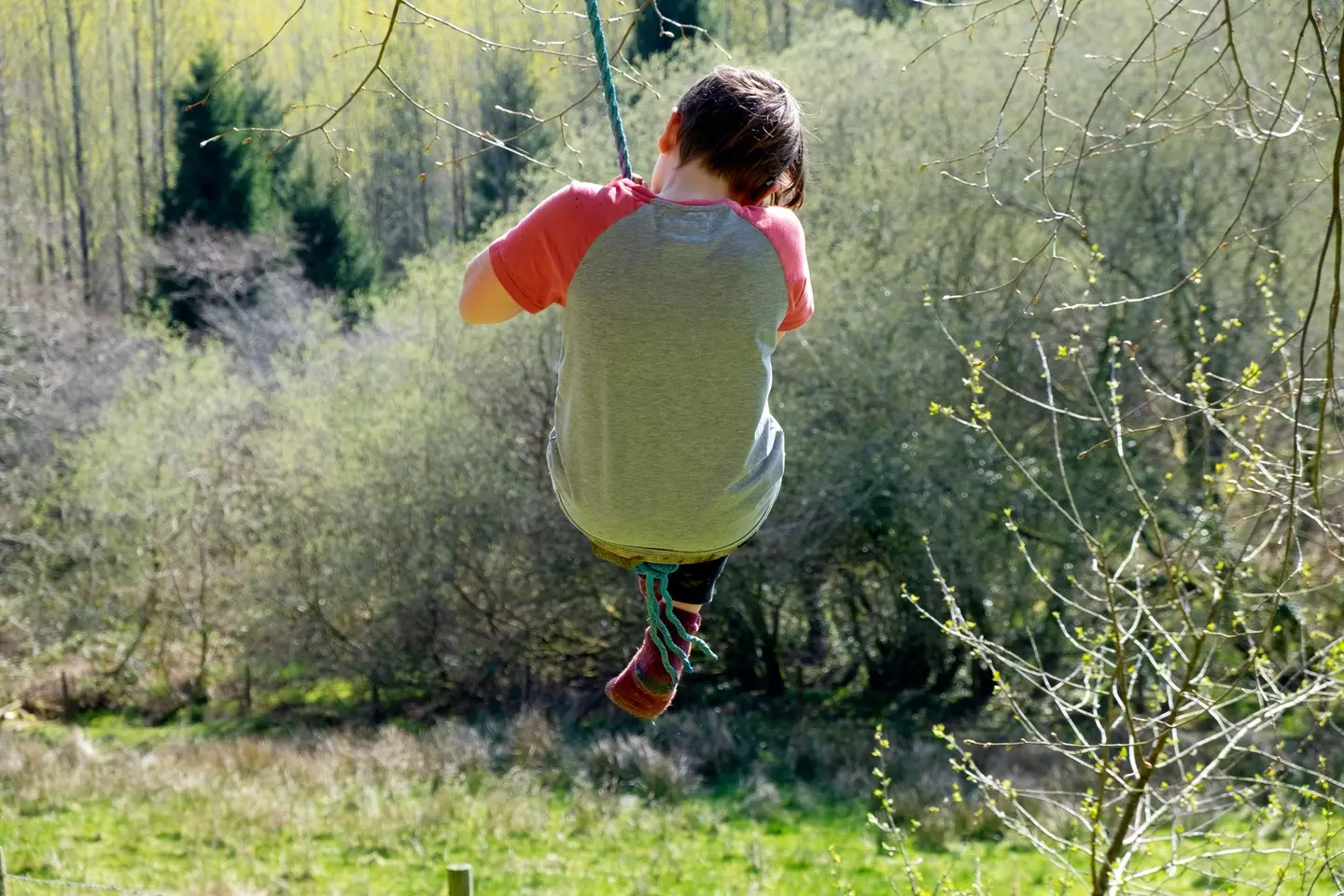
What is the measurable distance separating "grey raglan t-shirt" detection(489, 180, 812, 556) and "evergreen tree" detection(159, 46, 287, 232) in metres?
21.6

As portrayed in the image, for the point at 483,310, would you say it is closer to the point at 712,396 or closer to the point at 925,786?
the point at 712,396

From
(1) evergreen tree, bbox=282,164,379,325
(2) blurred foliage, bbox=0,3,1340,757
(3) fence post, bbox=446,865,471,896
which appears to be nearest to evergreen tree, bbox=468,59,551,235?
(1) evergreen tree, bbox=282,164,379,325

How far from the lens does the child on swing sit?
5.63 feet

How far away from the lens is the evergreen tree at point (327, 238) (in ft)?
74.8

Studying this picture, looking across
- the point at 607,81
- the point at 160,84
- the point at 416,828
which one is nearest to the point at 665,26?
the point at 160,84

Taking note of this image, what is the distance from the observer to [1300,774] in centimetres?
935

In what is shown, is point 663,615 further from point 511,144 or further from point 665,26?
point 665,26

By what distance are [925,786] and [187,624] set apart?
891cm

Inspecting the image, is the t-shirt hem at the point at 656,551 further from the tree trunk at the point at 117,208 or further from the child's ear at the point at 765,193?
the tree trunk at the point at 117,208

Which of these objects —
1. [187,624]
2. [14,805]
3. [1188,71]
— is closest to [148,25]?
[187,624]

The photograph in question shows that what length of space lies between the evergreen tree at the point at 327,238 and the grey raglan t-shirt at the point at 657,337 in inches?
850

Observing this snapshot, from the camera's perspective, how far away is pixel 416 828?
923 cm

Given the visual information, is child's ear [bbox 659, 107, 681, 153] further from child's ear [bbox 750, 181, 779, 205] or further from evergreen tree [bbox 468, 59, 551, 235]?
evergreen tree [bbox 468, 59, 551, 235]

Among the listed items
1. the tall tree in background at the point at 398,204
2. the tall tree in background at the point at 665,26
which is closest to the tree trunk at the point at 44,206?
the tall tree in background at the point at 398,204
